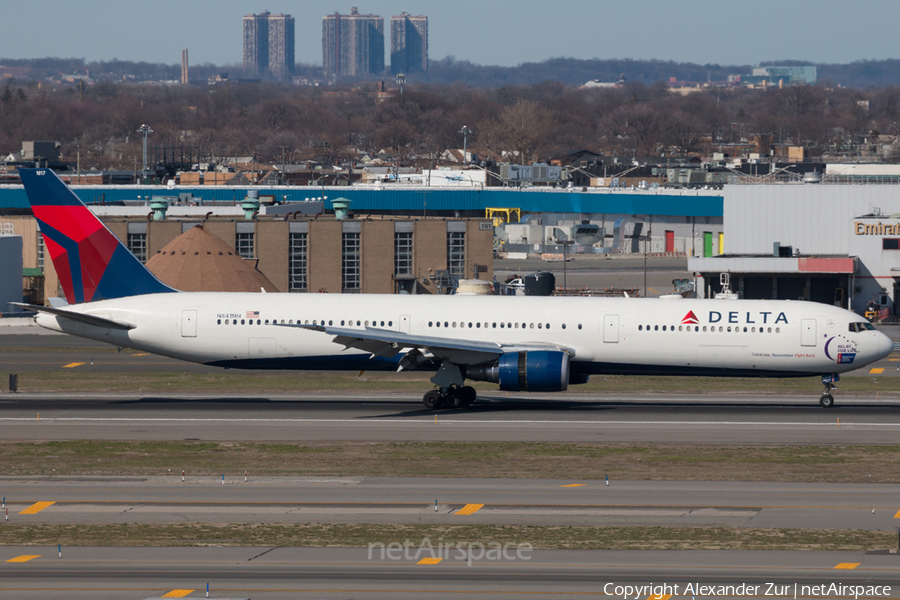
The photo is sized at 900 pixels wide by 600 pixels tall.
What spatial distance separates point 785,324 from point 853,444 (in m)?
8.08

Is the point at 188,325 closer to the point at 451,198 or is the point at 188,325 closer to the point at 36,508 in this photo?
the point at 36,508

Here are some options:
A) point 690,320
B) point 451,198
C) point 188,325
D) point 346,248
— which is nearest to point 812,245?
point 346,248

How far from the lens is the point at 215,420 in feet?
139

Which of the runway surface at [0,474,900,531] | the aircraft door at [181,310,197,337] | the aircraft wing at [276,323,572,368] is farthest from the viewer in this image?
the aircraft door at [181,310,197,337]

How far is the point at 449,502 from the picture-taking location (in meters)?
29.1

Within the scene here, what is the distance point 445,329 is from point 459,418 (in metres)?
4.12

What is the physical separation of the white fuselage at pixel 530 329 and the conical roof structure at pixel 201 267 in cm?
3017

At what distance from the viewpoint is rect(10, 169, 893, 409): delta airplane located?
44.5m

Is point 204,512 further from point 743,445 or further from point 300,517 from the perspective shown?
point 743,445

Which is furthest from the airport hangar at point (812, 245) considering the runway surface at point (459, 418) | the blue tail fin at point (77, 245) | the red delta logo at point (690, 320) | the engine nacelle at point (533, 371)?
the blue tail fin at point (77, 245)

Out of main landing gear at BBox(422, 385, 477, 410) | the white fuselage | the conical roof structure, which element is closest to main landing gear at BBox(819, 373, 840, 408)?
the white fuselage

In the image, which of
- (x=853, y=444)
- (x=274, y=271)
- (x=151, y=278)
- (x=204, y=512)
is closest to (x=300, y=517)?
(x=204, y=512)

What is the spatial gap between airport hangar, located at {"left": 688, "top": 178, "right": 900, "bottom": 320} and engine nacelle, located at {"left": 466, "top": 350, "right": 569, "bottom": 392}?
143 ft

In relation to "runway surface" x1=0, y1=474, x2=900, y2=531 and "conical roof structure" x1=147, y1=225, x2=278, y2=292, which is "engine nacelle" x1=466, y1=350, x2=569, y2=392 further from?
"conical roof structure" x1=147, y1=225, x2=278, y2=292
